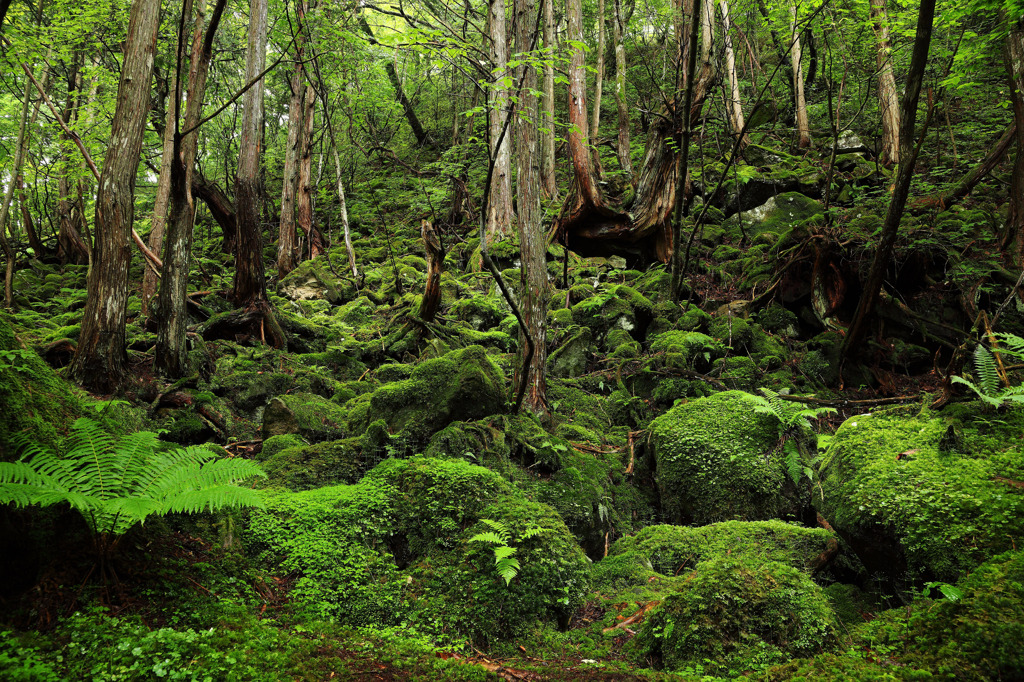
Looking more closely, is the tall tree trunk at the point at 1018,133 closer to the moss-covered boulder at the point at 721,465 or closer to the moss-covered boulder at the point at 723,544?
the moss-covered boulder at the point at 721,465

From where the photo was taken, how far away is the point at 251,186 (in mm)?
A: 9219

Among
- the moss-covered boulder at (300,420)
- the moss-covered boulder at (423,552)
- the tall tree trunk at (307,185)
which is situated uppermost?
the tall tree trunk at (307,185)

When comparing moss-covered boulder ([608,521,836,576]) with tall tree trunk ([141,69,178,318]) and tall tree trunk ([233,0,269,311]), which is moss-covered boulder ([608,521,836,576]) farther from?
tall tree trunk ([141,69,178,318])

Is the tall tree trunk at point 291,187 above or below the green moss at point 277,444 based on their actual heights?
above

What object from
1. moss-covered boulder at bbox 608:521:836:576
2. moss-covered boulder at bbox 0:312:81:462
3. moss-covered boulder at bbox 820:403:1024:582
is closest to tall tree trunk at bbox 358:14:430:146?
moss-covered boulder at bbox 0:312:81:462

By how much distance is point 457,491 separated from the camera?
14.6 feet

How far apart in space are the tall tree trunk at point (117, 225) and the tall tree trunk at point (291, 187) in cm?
835

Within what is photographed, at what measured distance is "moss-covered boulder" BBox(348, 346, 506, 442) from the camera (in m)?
5.59

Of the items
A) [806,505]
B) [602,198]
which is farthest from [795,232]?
[806,505]

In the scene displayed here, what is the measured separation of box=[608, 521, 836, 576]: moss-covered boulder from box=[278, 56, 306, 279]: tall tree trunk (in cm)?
1311

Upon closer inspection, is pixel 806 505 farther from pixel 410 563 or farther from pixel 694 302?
pixel 694 302

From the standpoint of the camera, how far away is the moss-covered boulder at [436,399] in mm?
5594

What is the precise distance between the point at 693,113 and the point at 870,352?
212 inches

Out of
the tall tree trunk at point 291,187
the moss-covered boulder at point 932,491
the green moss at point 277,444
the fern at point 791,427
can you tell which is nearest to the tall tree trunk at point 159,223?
the tall tree trunk at point 291,187
